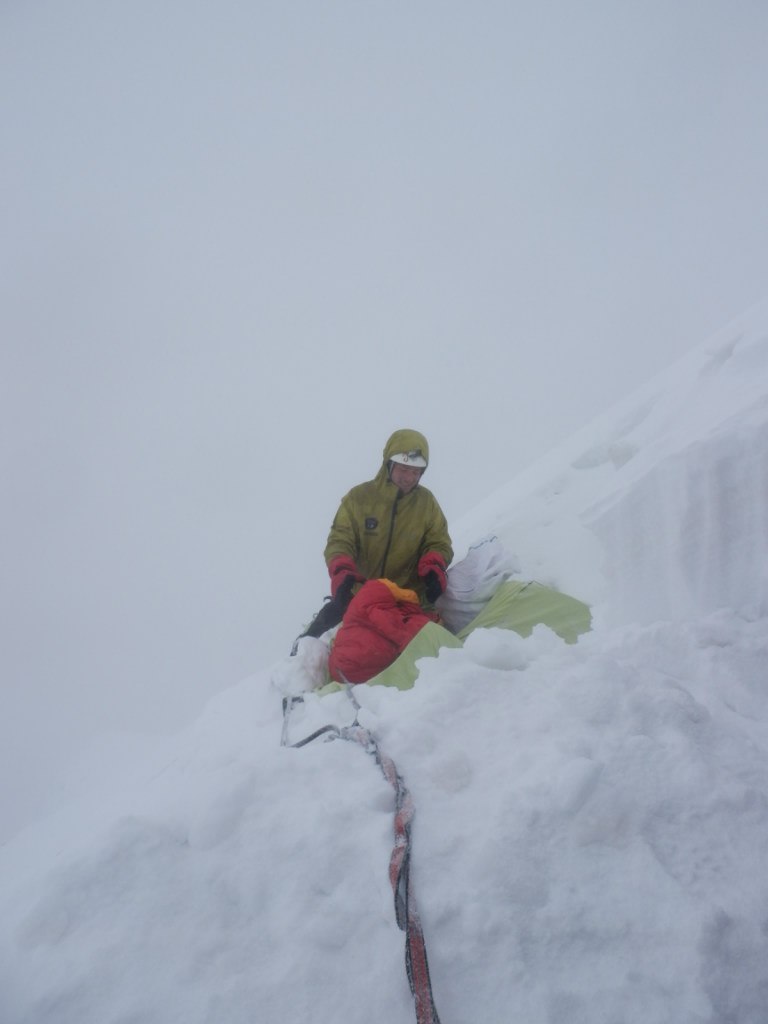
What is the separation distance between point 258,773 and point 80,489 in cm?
17115

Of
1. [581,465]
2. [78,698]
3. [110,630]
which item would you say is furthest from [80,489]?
[581,465]

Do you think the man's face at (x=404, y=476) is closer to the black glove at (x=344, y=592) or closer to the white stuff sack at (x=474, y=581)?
the white stuff sack at (x=474, y=581)

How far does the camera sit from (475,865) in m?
1.14

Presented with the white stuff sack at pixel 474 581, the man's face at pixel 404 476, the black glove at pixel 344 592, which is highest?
the man's face at pixel 404 476

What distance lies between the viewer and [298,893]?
44.4 inches

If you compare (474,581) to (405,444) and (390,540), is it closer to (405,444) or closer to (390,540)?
(390,540)

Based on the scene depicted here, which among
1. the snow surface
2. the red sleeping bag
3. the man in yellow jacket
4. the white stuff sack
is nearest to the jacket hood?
the man in yellow jacket

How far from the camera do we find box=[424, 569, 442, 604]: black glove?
3.45 metres

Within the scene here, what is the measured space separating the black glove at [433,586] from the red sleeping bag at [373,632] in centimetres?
50

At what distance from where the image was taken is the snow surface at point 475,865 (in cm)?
97

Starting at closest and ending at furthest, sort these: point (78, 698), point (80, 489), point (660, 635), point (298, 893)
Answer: point (298, 893)
point (660, 635)
point (78, 698)
point (80, 489)

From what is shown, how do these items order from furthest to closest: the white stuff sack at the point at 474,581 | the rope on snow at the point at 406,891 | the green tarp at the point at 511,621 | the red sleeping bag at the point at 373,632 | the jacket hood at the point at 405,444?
the jacket hood at the point at 405,444
the white stuff sack at the point at 474,581
the red sleeping bag at the point at 373,632
the green tarp at the point at 511,621
the rope on snow at the point at 406,891

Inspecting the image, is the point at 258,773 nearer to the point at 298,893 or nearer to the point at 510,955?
the point at 298,893

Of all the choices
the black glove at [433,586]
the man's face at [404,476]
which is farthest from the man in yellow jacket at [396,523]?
the black glove at [433,586]
